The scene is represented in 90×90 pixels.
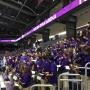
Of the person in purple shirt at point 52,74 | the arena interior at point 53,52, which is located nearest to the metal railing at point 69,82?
the arena interior at point 53,52

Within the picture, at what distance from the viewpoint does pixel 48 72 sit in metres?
10.2

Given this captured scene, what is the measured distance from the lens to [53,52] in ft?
44.4

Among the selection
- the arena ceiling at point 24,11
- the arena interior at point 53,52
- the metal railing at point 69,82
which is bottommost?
the metal railing at point 69,82

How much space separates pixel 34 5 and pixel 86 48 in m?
17.2

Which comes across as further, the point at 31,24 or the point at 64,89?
the point at 31,24

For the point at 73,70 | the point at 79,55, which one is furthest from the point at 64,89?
the point at 79,55

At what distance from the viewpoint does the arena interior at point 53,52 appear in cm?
775

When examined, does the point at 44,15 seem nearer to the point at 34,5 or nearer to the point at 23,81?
the point at 34,5

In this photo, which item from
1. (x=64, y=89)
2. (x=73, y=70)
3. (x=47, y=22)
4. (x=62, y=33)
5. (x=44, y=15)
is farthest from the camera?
(x=44, y=15)

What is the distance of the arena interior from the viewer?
305 inches

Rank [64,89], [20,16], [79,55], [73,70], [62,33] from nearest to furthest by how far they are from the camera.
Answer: [64,89], [73,70], [79,55], [62,33], [20,16]

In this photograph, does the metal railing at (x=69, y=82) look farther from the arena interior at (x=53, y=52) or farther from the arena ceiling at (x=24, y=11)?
the arena ceiling at (x=24, y=11)

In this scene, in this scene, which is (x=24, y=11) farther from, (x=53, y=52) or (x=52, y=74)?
(x=52, y=74)

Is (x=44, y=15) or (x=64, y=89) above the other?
(x=44, y=15)
